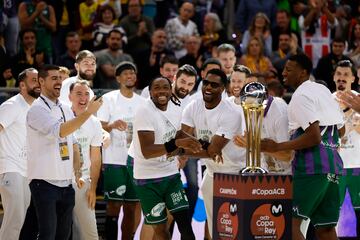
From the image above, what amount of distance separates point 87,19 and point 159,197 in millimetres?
7199

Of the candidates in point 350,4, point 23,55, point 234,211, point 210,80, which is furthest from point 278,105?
point 350,4

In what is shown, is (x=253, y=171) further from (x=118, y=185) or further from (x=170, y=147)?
(x=118, y=185)

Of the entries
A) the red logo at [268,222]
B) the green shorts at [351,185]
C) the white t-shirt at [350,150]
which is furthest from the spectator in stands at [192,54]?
the red logo at [268,222]

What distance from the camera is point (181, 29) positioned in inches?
717

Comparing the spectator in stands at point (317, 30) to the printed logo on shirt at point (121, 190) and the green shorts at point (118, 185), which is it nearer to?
the green shorts at point (118, 185)

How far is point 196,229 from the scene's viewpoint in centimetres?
1437

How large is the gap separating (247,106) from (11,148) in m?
3.58

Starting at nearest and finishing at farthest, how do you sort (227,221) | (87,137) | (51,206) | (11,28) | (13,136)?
(227,221)
(51,206)
(87,137)
(13,136)
(11,28)

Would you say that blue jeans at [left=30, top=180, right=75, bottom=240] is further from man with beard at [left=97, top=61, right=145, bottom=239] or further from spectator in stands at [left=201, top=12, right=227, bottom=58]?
spectator in stands at [left=201, top=12, right=227, bottom=58]

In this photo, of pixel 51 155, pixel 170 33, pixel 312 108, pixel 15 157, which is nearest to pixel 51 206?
pixel 51 155

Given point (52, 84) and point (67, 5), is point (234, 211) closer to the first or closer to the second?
point (52, 84)

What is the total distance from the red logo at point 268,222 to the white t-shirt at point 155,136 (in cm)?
208

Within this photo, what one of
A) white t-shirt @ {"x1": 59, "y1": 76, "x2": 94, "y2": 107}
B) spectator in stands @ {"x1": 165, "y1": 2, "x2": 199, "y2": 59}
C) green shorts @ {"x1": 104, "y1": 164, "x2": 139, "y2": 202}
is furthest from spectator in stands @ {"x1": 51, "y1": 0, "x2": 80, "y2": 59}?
green shorts @ {"x1": 104, "y1": 164, "x2": 139, "y2": 202}

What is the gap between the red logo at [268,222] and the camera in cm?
988
